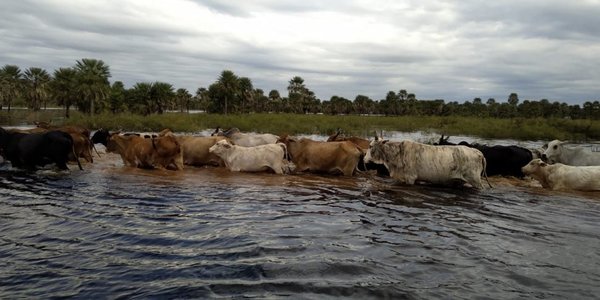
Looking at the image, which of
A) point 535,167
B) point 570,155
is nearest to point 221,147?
point 535,167

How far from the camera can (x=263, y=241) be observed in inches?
280

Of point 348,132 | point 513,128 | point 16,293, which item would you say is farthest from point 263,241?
point 513,128

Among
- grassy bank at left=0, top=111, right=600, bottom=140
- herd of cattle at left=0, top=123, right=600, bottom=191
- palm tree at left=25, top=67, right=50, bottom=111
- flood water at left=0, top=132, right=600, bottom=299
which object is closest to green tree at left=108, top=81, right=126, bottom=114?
palm tree at left=25, top=67, right=50, bottom=111

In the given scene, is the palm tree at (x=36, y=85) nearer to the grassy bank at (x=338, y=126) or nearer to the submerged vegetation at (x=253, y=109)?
the submerged vegetation at (x=253, y=109)

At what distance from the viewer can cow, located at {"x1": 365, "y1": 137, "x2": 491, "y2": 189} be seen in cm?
1191

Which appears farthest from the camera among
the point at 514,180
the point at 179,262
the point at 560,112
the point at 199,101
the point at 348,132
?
the point at 199,101

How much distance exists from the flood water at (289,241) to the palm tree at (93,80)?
57462 mm

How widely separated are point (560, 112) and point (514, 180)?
84.4 meters

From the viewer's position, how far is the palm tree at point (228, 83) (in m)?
84.3

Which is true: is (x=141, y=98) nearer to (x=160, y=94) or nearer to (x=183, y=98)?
(x=160, y=94)

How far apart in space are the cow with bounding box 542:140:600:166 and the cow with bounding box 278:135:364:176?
23.7ft

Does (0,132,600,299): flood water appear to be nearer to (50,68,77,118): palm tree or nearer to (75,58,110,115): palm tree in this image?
(75,58,110,115): palm tree

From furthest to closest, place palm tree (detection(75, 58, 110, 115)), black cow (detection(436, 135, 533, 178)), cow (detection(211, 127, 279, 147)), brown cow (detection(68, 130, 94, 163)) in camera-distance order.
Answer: palm tree (detection(75, 58, 110, 115)) → cow (detection(211, 127, 279, 147)) → brown cow (detection(68, 130, 94, 163)) → black cow (detection(436, 135, 533, 178))

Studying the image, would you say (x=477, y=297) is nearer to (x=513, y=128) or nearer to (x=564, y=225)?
(x=564, y=225)
